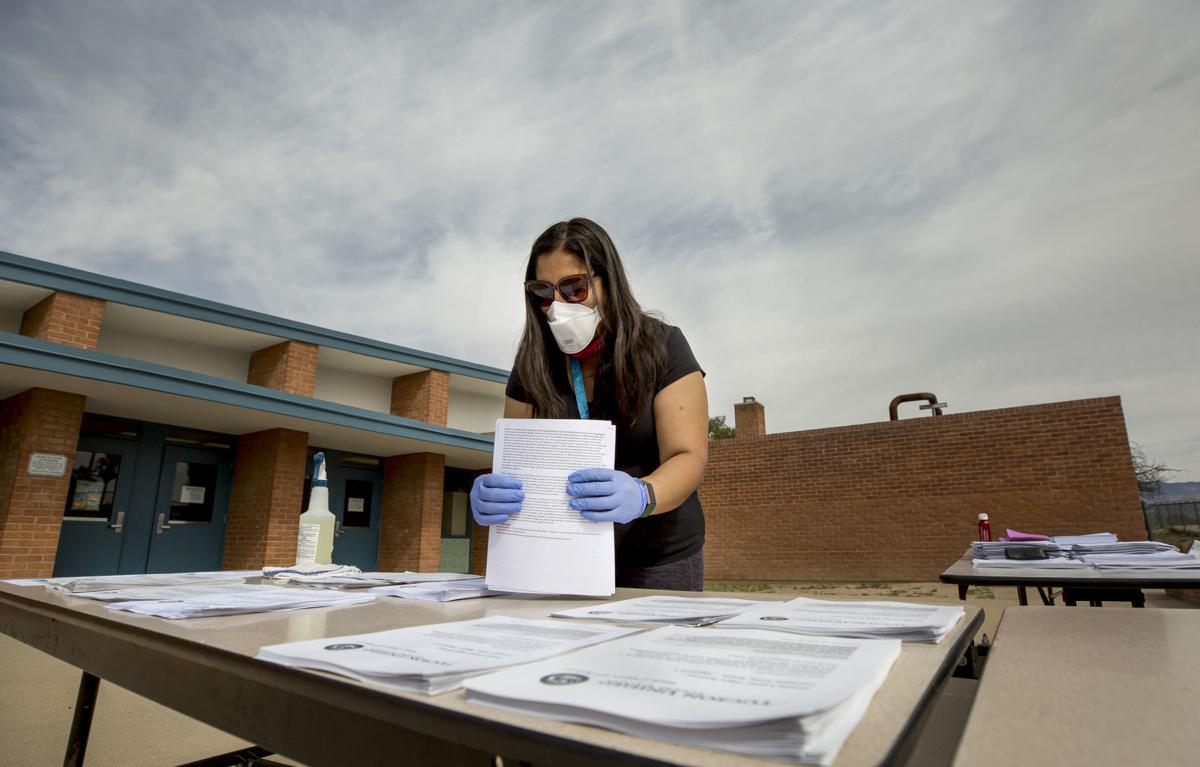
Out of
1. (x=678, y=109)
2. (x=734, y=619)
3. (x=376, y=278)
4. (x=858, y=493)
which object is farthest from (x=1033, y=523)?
(x=376, y=278)

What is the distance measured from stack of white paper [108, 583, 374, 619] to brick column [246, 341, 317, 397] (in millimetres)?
9009

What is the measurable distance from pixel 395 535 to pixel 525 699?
11.4 metres

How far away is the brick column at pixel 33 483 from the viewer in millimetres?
6922

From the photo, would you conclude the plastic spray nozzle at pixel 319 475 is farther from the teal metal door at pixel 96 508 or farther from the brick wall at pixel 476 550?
the brick wall at pixel 476 550

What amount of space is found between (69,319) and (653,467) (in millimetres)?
9105

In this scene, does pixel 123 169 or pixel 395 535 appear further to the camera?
pixel 395 535

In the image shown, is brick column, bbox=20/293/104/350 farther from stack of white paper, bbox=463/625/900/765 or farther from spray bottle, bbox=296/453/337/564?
stack of white paper, bbox=463/625/900/765

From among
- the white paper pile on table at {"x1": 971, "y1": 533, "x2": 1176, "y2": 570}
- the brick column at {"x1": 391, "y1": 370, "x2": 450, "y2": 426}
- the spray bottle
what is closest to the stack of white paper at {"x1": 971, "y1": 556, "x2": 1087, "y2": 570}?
the white paper pile on table at {"x1": 971, "y1": 533, "x2": 1176, "y2": 570}

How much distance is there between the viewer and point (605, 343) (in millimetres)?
1978

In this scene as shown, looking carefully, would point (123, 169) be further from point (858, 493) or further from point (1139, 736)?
point (858, 493)

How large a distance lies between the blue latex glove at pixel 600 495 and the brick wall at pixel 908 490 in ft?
36.0

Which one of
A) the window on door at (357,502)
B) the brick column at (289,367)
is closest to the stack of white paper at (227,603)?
the brick column at (289,367)

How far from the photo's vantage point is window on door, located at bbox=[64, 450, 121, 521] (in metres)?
8.02

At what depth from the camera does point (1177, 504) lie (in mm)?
14078
